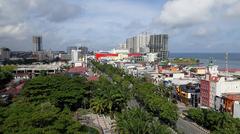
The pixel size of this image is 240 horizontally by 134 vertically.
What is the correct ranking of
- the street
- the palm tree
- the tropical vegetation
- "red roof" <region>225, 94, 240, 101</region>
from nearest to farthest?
1. the tropical vegetation
2. the street
3. "red roof" <region>225, 94, 240, 101</region>
4. the palm tree

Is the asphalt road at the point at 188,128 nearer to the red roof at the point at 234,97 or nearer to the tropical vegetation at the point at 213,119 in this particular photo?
the tropical vegetation at the point at 213,119

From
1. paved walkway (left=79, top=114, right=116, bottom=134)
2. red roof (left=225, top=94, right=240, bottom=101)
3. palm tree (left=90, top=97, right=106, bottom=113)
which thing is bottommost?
paved walkway (left=79, top=114, right=116, bottom=134)

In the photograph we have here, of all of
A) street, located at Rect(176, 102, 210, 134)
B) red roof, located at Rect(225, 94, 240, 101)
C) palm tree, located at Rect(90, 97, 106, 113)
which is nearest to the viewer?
street, located at Rect(176, 102, 210, 134)

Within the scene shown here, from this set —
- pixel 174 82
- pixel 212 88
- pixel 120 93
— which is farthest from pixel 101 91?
pixel 174 82

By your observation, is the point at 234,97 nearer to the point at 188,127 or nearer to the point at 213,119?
the point at 188,127

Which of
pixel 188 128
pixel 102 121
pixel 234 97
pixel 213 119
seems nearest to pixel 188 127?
pixel 188 128

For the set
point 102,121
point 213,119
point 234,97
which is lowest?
point 102,121

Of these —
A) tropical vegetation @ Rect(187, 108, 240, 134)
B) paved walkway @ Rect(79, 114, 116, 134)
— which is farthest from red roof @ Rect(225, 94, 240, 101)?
paved walkway @ Rect(79, 114, 116, 134)

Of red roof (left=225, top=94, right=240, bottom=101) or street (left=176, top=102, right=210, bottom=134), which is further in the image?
red roof (left=225, top=94, right=240, bottom=101)

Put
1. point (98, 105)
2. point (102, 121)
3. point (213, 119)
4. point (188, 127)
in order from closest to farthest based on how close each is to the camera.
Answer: point (213, 119), point (188, 127), point (102, 121), point (98, 105)

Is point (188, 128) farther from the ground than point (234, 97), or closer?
closer

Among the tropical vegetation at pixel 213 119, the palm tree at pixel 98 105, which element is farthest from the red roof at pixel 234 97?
the palm tree at pixel 98 105

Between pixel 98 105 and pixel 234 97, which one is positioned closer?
pixel 234 97

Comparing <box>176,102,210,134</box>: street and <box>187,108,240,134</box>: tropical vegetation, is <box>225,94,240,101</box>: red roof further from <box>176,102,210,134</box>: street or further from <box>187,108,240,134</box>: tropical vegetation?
<box>176,102,210,134</box>: street
